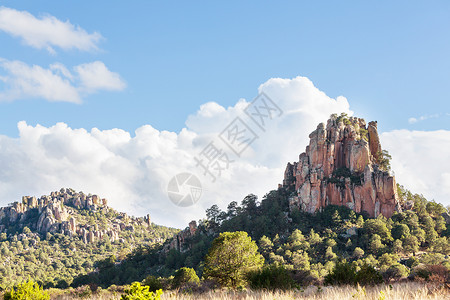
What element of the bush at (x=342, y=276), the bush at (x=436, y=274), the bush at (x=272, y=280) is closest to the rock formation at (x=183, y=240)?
the bush at (x=342, y=276)

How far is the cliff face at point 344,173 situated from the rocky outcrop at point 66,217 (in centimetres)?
10630

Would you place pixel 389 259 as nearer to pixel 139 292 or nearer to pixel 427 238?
pixel 427 238

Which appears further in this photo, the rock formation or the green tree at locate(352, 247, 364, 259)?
the rock formation

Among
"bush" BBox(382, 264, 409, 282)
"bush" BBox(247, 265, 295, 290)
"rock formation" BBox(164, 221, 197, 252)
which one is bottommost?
"bush" BBox(382, 264, 409, 282)

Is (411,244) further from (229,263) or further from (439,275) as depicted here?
(229,263)

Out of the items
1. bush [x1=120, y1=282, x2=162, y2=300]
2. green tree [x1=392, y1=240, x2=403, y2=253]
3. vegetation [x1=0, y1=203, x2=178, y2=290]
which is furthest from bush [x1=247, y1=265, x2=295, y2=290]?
vegetation [x1=0, y1=203, x2=178, y2=290]

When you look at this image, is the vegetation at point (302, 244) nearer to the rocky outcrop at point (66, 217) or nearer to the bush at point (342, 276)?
the bush at point (342, 276)

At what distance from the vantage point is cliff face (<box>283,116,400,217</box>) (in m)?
78.2

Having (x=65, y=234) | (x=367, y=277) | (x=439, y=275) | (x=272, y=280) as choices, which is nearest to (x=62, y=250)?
(x=65, y=234)

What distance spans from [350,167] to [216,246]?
61.5m

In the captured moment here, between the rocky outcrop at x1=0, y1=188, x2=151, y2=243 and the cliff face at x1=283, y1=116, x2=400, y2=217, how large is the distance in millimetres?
106299

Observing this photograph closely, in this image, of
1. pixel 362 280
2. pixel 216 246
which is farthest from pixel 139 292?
pixel 216 246

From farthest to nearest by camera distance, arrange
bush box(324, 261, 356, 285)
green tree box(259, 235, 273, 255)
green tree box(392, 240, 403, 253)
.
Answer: green tree box(259, 235, 273, 255)
green tree box(392, 240, 403, 253)
bush box(324, 261, 356, 285)

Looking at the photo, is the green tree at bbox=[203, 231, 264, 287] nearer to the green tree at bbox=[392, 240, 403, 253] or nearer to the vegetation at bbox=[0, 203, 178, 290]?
the green tree at bbox=[392, 240, 403, 253]
